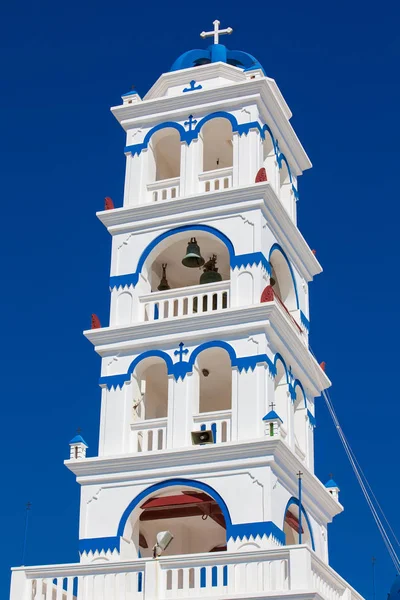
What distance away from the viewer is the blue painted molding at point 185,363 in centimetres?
2941

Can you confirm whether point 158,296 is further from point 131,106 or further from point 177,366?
point 131,106

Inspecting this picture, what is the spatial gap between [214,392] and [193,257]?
3706mm

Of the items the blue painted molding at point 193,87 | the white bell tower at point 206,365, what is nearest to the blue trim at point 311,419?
the white bell tower at point 206,365

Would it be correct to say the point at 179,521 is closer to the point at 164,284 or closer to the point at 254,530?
the point at 254,530

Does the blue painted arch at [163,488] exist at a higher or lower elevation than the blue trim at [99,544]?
higher

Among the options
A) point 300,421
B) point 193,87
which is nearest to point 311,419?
point 300,421

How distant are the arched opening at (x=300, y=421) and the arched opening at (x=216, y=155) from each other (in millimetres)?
5296

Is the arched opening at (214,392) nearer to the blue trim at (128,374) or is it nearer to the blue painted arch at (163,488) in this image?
the blue trim at (128,374)

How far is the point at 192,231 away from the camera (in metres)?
31.7

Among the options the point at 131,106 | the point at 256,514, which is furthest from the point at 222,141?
the point at 256,514

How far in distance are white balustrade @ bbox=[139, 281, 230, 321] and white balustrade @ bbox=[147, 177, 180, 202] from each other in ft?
9.12

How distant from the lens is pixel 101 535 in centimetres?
2872

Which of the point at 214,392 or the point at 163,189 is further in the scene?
the point at 214,392

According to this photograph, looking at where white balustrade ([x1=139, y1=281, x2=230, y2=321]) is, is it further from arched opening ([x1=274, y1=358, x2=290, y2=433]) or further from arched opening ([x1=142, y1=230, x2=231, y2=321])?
arched opening ([x1=274, y1=358, x2=290, y2=433])
